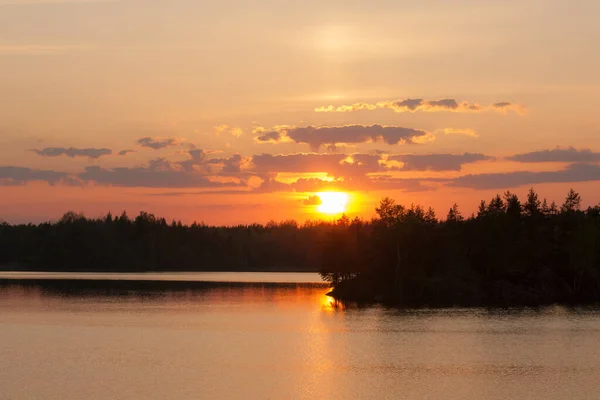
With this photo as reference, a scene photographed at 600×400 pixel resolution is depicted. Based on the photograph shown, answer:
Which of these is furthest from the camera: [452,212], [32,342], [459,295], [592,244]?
[452,212]

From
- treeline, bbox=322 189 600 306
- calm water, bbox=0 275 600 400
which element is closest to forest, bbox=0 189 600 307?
treeline, bbox=322 189 600 306

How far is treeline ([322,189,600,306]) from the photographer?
156 meters

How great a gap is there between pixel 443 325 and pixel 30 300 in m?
81.2

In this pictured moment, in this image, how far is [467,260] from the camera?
16438 cm

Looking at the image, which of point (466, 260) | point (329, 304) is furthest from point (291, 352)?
point (466, 260)

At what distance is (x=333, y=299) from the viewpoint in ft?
552

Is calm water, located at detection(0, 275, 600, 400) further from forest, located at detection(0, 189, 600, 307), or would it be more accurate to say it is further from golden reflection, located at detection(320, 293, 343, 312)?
forest, located at detection(0, 189, 600, 307)

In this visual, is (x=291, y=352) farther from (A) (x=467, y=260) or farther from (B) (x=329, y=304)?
(A) (x=467, y=260)

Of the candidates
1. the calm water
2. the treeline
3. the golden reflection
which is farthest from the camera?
the treeline

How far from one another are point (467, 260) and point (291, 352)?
84.7 metres

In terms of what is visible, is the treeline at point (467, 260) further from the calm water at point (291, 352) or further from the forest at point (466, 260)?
the calm water at point (291, 352)

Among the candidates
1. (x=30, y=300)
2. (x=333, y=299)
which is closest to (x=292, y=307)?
(x=333, y=299)

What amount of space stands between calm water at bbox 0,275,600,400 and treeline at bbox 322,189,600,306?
744 inches

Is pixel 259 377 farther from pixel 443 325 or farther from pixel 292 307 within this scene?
pixel 292 307
